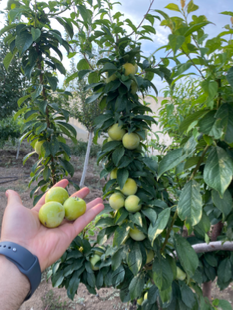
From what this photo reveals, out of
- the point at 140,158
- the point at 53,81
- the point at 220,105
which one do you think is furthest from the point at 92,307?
the point at 220,105

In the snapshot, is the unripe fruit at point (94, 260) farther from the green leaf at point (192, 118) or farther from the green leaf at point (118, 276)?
the green leaf at point (192, 118)

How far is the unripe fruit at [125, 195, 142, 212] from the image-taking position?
107cm

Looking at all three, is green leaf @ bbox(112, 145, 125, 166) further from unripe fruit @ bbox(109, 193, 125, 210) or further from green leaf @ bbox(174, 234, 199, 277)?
green leaf @ bbox(174, 234, 199, 277)

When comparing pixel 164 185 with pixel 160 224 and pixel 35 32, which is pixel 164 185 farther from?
pixel 35 32

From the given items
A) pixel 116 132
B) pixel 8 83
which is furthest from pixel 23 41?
pixel 8 83

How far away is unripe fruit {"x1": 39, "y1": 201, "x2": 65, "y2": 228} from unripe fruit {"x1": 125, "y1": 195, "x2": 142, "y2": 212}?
15.7 inches

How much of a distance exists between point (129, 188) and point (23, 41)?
3.53ft

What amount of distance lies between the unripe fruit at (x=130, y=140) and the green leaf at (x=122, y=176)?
5.1 inches

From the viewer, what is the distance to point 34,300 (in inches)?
85.4

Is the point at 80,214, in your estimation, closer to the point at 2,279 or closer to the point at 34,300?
the point at 2,279

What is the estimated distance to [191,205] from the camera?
69cm

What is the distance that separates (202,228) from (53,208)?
0.79 m

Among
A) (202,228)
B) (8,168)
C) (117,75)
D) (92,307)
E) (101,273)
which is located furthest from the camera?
(8,168)

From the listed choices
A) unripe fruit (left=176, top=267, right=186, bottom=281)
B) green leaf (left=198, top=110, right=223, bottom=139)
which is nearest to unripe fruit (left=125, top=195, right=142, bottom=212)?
unripe fruit (left=176, top=267, right=186, bottom=281)
